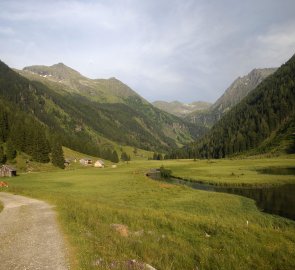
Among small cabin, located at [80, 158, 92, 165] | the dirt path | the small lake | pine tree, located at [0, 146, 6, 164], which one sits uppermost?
pine tree, located at [0, 146, 6, 164]

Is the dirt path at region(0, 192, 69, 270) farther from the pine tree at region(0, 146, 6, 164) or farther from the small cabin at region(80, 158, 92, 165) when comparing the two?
the small cabin at region(80, 158, 92, 165)

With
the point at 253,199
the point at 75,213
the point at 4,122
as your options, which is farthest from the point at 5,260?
the point at 4,122

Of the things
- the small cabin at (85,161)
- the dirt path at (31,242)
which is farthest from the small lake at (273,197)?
the small cabin at (85,161)

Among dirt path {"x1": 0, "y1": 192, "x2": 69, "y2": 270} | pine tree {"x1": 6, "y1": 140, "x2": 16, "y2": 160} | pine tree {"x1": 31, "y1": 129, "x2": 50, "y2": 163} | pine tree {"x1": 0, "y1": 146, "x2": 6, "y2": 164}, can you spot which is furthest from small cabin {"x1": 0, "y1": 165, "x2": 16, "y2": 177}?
dirt path {"x1": 0, "y1": 192, "x2": 69, "y2": 270}

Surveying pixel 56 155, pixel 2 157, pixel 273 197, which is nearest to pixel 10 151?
pixel 2 157

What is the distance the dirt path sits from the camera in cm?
1658

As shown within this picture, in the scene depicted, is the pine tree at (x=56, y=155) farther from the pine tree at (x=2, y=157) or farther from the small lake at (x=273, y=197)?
the small lake at (x=273, y=197)

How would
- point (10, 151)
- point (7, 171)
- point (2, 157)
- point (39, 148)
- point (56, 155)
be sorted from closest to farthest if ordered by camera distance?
point (7, 171)
point (2, 157)
point (10, 151)
point (39, 148)
point (56, 155)

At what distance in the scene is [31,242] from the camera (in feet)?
69.3

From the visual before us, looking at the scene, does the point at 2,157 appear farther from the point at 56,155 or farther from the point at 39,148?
the point at 56,155

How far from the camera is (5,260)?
1723 centimetres

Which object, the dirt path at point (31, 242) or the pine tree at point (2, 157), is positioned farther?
the pine tree at point (2, 157)

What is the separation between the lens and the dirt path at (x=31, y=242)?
16.6m

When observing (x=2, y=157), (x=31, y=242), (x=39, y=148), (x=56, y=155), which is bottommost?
(x=31, y=242)
